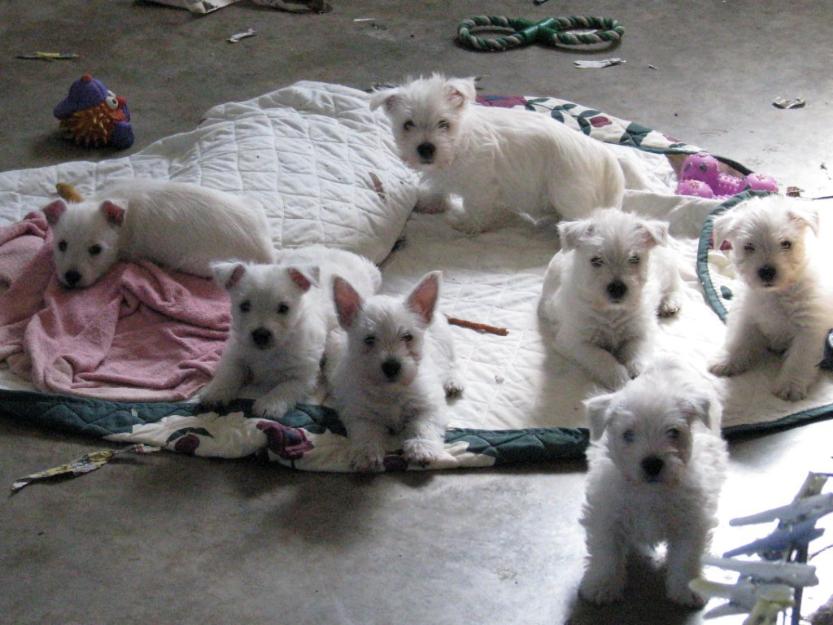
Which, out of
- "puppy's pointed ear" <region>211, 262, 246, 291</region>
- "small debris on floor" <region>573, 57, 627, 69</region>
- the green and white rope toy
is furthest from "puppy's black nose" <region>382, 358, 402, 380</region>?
the green and white rope toy

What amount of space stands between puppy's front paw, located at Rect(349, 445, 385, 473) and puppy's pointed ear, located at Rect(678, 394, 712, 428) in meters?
1.37

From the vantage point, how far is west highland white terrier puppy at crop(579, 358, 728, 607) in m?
3.05

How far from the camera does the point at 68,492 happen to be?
12.8ft

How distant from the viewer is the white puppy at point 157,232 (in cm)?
500

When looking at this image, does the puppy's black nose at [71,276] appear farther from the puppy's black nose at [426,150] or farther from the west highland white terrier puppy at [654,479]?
the west highland white terrier puppy at [654,479]

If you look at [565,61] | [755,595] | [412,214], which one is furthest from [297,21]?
[755,595]

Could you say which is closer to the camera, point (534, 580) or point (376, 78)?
point (534, 580)

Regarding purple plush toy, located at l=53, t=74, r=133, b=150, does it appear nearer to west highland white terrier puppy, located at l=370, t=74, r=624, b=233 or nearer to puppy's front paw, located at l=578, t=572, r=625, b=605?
west highland white terrier puppy, located at l=370, t=74, r=624, b=233

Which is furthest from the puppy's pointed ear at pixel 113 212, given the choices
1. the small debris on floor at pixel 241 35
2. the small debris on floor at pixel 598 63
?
the small debris on floor at pixel 598 63

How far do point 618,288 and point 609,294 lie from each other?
0.16 ft

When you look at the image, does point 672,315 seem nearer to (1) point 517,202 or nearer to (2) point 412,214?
(1) point 517,202

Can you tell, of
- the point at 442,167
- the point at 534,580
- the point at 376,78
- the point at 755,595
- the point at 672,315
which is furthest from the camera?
the point at 376,78

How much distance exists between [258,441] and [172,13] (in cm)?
613

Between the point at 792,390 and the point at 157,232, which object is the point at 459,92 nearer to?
the point at 157,232
